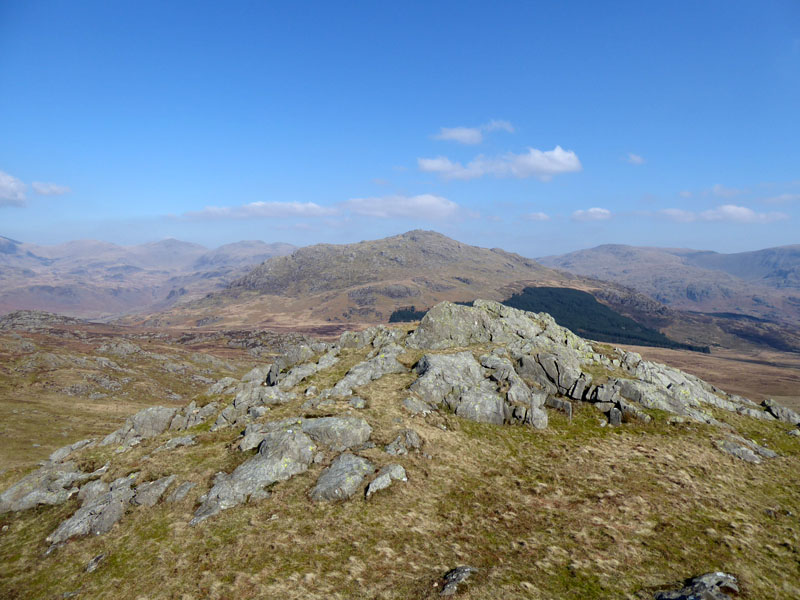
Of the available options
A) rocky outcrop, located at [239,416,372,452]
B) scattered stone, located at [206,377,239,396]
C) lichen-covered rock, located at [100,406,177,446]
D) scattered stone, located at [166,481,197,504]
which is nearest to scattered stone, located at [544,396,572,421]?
rocky outcrop, located at [239,416,372,452]

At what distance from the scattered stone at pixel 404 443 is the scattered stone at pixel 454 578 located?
1027 centimetres

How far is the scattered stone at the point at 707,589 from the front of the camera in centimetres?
1500

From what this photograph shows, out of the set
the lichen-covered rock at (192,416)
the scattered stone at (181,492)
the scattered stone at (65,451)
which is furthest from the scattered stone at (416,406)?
the scattered stone at (65,451)

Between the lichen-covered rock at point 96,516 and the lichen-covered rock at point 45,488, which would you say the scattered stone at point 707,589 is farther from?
the lichen-covered rock at point 45,488

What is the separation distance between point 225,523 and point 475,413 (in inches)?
839

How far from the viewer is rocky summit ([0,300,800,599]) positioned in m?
17.4

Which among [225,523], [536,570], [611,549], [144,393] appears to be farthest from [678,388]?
[144,393]

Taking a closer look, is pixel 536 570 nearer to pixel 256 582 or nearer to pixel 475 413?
pixel 256 582

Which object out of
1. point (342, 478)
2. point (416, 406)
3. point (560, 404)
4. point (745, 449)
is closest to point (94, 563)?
point (342, 478)

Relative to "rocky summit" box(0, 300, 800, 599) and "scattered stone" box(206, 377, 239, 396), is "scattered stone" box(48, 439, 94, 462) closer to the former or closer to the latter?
"rocky summit" box(0, 300, 800, 599)

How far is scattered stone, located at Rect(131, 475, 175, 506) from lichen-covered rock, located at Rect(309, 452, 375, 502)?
35.1ft

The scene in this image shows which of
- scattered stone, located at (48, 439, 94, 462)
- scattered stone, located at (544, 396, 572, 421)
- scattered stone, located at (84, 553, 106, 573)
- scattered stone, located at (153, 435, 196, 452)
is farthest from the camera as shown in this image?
scattered stone, located at (48, 439, 94, 462)

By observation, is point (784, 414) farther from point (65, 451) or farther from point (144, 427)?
point (65, 451)

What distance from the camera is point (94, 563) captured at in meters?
19.5
